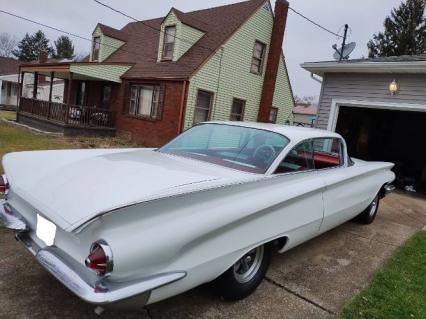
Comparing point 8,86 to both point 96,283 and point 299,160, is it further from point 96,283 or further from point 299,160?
point 96,283

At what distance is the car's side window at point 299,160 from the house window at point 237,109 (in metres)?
13.2

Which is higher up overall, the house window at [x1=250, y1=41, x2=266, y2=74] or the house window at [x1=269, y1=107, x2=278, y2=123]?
the house window at [x1=250, y1=41, x2=266, y2=74]

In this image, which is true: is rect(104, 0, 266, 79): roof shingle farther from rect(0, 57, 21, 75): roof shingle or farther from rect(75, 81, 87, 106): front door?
rect(0, 57, 21, 75): roof shingle

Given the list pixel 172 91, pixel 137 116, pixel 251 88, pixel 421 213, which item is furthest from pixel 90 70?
pixel 421 213

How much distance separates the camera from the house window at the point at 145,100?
15.7 metres

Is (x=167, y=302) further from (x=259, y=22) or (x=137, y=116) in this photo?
(x=259, y=22)

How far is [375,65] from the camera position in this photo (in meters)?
8.92

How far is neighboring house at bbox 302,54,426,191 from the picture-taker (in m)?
8.75

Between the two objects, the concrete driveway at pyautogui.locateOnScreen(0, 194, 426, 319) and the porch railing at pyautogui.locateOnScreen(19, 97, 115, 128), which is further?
the porch railing at pyautogui.locateOnScreen(19, 97, 115, 128)

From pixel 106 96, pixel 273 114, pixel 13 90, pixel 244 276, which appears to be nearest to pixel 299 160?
pixel 244 276

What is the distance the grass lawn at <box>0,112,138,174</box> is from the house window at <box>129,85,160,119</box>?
145cm

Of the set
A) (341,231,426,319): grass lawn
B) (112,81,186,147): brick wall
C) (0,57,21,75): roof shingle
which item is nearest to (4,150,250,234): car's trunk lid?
(341,231,426,319): grass lawn

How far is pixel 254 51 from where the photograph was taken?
56.1 feet

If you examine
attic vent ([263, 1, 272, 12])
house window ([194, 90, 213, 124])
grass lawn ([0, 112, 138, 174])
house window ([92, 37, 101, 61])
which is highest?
attic vent ([263, 1, 272, 12])
